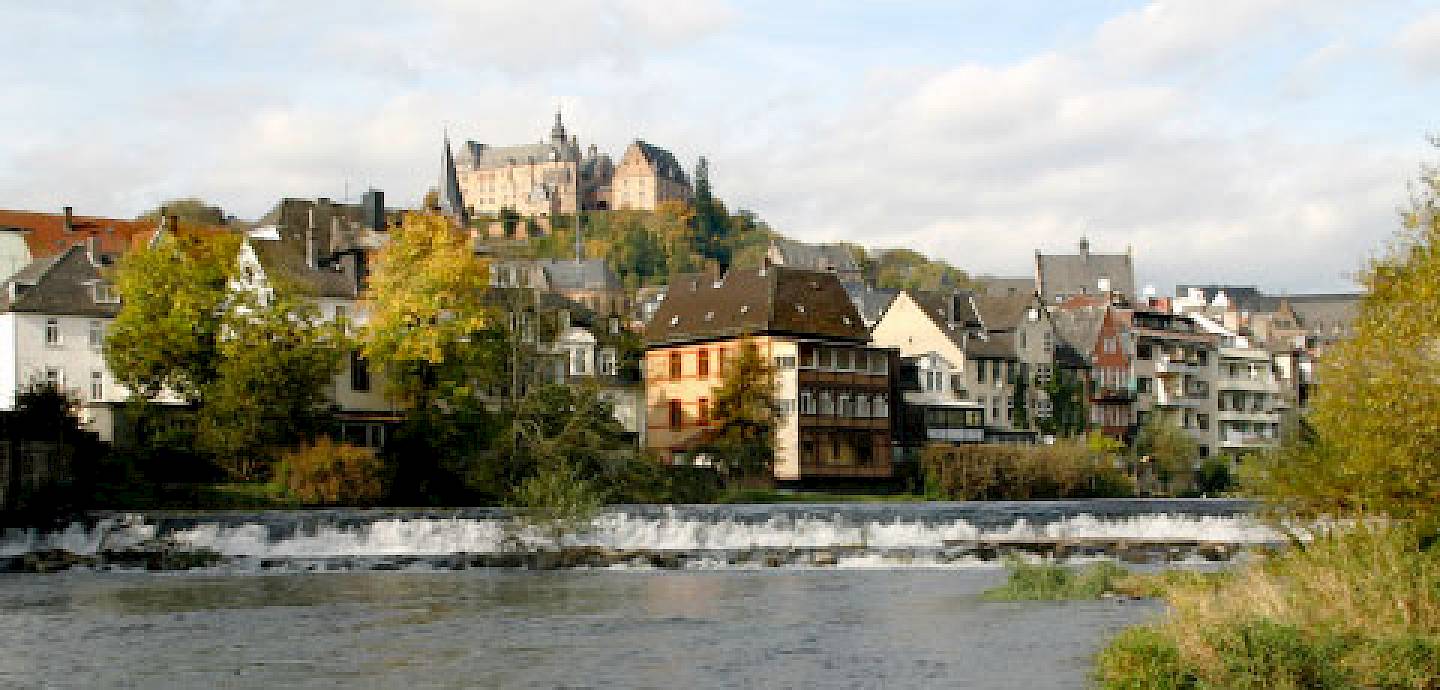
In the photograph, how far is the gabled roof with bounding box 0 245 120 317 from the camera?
83.8m

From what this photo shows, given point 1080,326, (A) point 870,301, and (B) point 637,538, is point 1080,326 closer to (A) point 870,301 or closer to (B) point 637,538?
(A) point 870,301

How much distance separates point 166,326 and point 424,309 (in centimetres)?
1138

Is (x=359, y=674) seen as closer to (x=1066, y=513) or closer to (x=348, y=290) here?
(x=1066, y=513)

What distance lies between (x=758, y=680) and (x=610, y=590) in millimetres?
20252

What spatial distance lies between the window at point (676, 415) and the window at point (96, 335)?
32.8 meters

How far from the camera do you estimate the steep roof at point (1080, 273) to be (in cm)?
17162

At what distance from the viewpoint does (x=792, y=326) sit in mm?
98625

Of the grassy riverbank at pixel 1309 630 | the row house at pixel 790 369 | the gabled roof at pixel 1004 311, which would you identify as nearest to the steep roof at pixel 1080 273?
the gabled roof at pixel 1004 311

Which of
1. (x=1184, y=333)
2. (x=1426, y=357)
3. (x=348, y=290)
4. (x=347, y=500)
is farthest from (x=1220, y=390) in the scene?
(x=1426, y=357)

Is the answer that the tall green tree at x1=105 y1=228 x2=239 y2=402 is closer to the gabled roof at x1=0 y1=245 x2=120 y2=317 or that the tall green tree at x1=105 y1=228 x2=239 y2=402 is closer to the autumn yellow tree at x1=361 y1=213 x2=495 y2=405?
the gabled roof at x1=0 y1=245 x2=120 y2=317

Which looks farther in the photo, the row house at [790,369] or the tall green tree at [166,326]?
the row house at [790,369]

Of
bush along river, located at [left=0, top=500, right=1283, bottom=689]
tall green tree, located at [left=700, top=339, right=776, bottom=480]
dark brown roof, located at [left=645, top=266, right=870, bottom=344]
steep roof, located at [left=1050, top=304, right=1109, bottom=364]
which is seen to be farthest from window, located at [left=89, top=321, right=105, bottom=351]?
steep roof, located at [left=1050, top=304, right=1109, bottom=364]

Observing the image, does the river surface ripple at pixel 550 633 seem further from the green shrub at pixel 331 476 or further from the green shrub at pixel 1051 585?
the green shrub at pixel 331 476

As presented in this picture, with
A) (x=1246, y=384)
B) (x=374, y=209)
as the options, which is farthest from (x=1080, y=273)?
(x=374, y=209)
